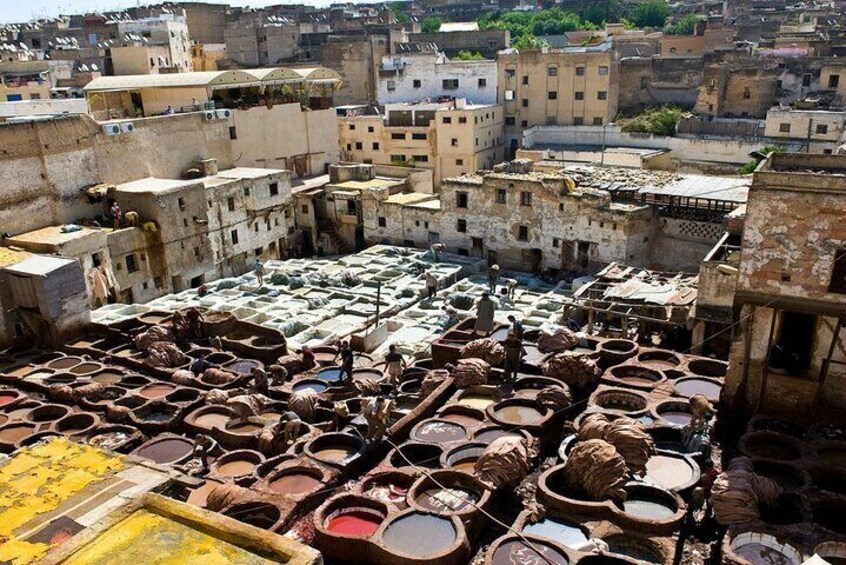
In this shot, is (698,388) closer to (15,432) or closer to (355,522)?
(355,522)

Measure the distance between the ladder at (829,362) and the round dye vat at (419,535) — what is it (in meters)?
8.18

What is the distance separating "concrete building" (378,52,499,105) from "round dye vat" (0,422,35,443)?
1727 inches

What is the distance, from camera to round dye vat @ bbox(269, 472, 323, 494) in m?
14.2

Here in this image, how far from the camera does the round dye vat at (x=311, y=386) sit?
66.4 feet

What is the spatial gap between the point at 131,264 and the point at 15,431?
555 inches

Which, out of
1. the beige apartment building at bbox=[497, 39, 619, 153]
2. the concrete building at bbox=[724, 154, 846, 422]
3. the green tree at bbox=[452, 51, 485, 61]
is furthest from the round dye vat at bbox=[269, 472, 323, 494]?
the green tree at bbox=[452, 51, 485, 61]

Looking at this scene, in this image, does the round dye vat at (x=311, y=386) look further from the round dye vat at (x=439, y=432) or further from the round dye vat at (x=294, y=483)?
the round dye vat at (x=294, y=483)

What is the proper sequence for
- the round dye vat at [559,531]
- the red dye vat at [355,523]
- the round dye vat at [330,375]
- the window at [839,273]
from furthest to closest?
the round dye vat at [330,375] → the window at [839,273] → the red dye vat at [355,523] → the round dye vat at [559,531]

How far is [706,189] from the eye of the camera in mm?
32188

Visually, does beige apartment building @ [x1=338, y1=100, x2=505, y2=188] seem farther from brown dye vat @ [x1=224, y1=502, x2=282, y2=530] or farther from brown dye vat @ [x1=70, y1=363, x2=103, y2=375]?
brown dye vat @ [x1=224, y1=502, x2=282, y2=530]

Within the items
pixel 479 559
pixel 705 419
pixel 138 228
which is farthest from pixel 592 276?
pixel 479 559

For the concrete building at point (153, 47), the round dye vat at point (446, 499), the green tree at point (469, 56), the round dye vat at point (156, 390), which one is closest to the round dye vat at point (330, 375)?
the round dye vat at point (156, 390)

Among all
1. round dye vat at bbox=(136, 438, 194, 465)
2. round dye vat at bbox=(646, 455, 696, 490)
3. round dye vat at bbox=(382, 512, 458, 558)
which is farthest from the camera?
round dye vat at bbox=(136, 438, 194, 465)

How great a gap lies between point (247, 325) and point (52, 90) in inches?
1314
